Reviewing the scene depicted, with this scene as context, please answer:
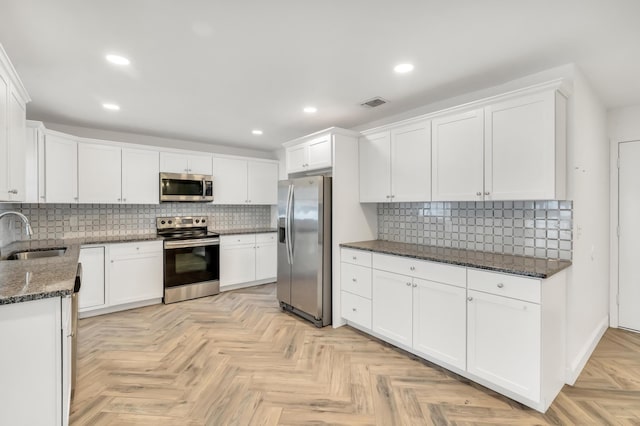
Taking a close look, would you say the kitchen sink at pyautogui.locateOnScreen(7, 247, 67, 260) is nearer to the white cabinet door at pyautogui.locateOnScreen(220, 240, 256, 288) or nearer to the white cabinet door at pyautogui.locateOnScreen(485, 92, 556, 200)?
the white cabinet door at pyautogui.locateOnScreen(220, 240, 256, 288)

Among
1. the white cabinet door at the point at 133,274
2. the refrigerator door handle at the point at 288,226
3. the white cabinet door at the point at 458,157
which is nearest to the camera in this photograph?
the white cabinet door at the point at 458,157

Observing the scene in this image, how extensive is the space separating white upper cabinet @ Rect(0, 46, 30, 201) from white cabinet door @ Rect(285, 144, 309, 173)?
2.51 metres

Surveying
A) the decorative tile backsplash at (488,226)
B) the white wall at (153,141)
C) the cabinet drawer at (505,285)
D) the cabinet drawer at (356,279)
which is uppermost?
the white wall at (153,141)

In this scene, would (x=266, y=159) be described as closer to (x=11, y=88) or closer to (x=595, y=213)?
(x=11, y=88)

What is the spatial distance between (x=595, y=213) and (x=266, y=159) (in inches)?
181

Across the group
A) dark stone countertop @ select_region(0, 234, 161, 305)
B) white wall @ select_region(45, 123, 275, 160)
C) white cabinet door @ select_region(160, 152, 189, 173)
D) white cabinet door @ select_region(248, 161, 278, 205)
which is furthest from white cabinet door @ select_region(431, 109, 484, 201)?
white wall @ select_region(45, 123, 275, 160)

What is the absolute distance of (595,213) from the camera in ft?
9.37

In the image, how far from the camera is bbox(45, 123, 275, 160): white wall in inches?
161

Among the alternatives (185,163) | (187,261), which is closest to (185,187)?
(185,163)

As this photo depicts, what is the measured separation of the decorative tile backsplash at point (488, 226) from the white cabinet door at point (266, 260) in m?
2.21

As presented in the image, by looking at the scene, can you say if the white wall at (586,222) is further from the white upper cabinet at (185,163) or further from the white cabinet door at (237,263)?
the white upper cabinet at (185,163)

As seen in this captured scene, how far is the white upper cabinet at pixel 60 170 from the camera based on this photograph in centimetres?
348

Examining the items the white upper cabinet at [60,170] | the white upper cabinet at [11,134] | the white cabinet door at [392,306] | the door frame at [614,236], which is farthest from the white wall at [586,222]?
the white upper cabinet at [60,170]

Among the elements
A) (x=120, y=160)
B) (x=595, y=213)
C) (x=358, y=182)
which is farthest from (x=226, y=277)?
(x=595, y=213)
